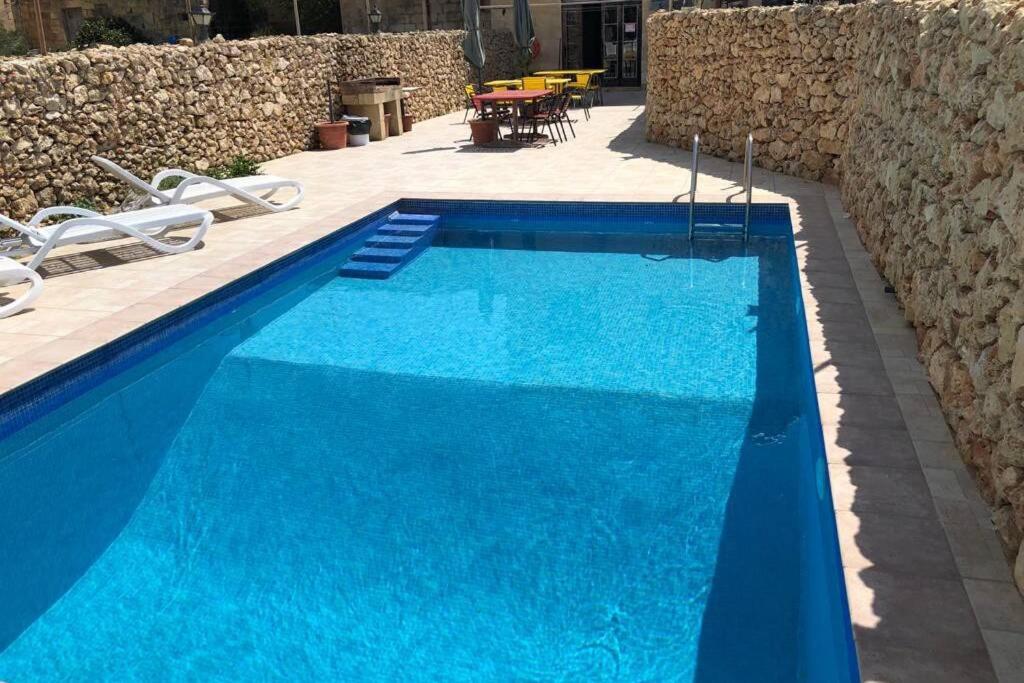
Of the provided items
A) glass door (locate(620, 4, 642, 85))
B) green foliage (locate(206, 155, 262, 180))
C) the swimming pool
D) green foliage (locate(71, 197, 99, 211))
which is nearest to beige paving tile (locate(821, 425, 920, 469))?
the swimming pool

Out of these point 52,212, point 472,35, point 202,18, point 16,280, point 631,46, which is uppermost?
point 202,18

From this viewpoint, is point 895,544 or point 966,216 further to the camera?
point 966,216

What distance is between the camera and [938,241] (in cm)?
420

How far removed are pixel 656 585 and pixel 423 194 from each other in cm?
665

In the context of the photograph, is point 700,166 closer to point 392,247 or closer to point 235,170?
point 392,247

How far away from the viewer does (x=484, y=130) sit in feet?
40.9

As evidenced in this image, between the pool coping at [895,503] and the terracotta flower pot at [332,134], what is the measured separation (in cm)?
759

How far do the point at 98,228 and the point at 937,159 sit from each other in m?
6.16

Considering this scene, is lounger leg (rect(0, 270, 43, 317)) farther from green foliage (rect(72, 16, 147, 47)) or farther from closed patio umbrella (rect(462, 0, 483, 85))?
green foliage (rect(72, 16, 147, 47))

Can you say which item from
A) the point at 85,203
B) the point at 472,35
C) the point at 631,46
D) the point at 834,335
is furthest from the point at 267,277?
the point at 631,46

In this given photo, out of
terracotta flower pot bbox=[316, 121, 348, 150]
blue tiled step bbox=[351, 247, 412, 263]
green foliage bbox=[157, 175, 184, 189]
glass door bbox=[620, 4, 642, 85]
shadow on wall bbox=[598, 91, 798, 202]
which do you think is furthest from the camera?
glass door bbox=[620, 4, 642, 85]

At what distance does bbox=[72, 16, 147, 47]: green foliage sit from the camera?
24572 millimetres

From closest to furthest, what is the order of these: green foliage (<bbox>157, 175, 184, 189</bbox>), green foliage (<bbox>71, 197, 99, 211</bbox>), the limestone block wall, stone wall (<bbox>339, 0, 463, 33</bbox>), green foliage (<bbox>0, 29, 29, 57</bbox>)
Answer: the limestone block wall, green foliage (<bbox>71, 197, 99, 211</bbox>), green foliage (<bbox>157, 175, 184, 189</bbox>), green foliage (<bbox>0, 29, 29, 57</bbox>), stone wall (<bbox>339, 0, 463, 33</bbox>)

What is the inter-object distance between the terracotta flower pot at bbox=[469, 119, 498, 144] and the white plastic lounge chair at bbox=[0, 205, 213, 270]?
19.3 feet
